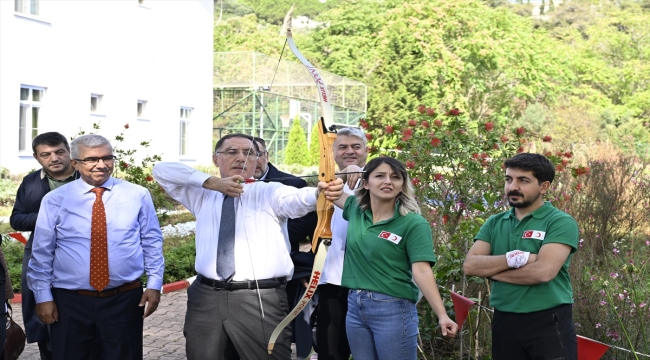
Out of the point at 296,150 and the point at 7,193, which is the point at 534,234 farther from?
the point at 296,150

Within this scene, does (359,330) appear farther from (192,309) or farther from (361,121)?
(361,121)

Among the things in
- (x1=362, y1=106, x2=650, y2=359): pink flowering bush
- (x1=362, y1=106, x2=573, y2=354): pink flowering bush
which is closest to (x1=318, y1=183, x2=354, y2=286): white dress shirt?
(x1=362, y1=106, x2=650, y2=359): pink flowering bush

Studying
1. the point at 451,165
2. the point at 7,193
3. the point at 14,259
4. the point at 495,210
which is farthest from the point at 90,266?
the point at 7,193

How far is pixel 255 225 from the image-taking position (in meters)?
4.54

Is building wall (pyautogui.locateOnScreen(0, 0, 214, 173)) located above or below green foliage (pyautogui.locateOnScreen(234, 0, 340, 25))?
below

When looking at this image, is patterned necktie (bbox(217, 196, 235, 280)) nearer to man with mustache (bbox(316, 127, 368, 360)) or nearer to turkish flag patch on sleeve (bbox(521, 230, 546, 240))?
man with mustache (bbox(316, 127, 368, 360))

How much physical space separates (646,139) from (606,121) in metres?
5.60

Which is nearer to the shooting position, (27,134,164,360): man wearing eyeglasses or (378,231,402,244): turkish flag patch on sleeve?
(378,231,402,244): turkish flag patch on sleeve

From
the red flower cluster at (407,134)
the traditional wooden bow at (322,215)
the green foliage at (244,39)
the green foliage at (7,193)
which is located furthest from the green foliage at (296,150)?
the traditional wooden bow at (322,215)

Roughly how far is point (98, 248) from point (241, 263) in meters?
0.88

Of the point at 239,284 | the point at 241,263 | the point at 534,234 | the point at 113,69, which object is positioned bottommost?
the point at 239,284

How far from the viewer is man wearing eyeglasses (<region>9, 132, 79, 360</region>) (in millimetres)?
5621

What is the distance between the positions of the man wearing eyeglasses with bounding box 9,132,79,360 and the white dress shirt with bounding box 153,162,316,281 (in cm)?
137

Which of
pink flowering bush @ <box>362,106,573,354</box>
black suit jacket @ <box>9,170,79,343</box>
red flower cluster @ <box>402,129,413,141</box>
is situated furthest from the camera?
red flower cluster @ <box>402,129,413,141</box>
